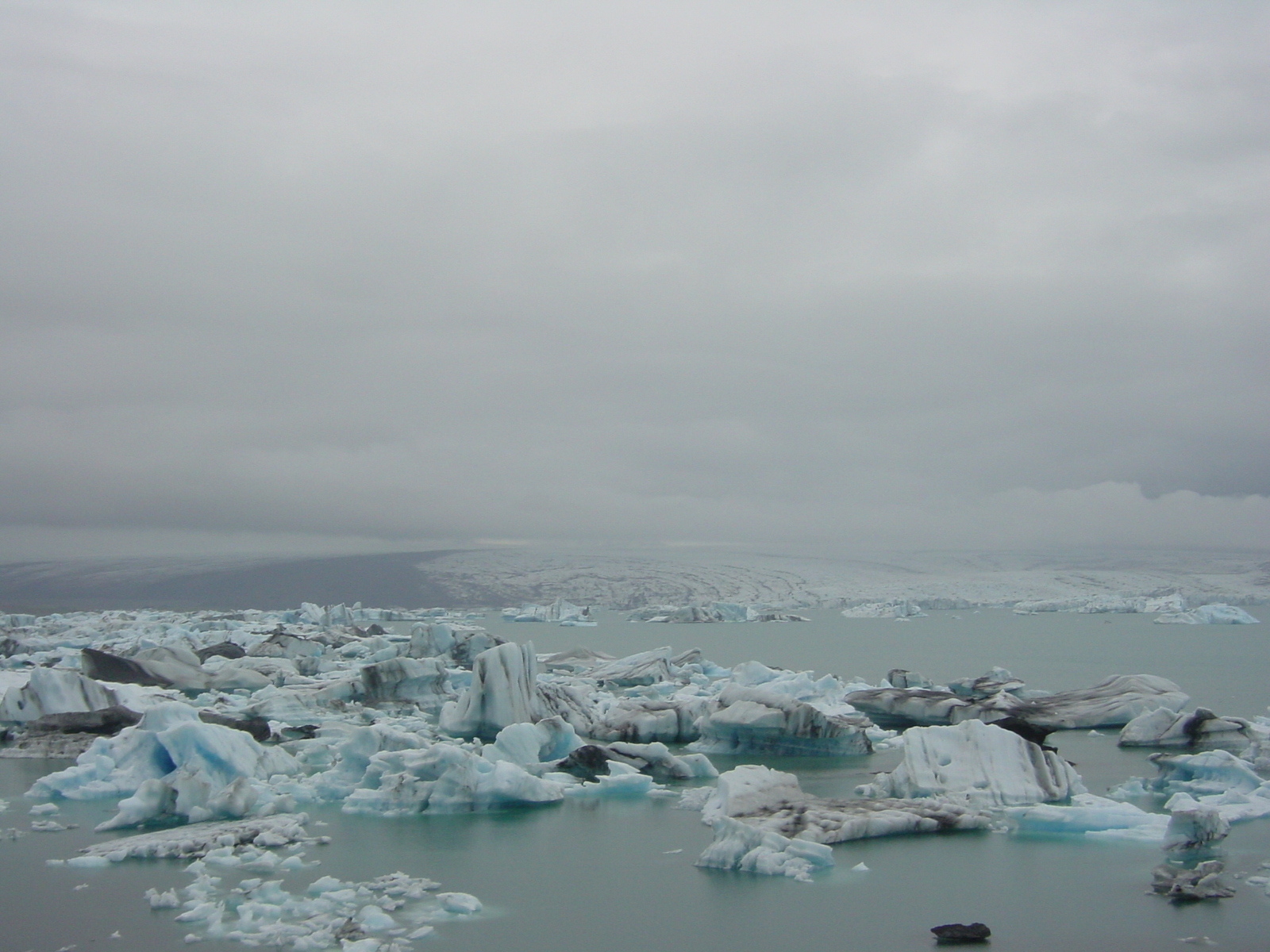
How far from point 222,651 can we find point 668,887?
17.0 m

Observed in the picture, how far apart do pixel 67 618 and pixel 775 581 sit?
45.4m

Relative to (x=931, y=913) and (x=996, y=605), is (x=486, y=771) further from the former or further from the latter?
(x=996, y=605)

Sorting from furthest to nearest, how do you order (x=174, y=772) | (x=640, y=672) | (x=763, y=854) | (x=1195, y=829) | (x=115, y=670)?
1. (x=640, y=672)
2. (x=115, y=670)
3. (x=174, y=772)
4. (x=1195, y=829)
5. (x=763, y=854)

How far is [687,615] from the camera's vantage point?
1816 inches

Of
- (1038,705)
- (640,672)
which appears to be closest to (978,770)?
(1038,705)

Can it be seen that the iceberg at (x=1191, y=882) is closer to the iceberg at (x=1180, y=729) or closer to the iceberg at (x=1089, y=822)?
the iceberg at (x=1089, y=822)

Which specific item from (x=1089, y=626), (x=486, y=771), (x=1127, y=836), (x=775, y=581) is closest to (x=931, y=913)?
(x=1127, y=836)

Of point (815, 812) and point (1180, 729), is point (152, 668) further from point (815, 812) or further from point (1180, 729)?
point (1180, 729)

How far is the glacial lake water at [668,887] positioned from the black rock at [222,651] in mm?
10935

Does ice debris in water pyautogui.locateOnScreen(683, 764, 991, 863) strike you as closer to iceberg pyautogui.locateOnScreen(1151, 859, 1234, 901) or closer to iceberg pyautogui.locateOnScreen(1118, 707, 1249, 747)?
iceberg pyautogui.locateOnScreen(1151, 859, 1234, 901)

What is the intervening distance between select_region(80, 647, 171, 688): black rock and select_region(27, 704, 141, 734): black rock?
3557 mm

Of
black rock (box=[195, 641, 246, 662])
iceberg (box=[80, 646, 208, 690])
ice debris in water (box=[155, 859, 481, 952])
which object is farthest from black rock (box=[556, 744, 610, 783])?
black rock (box=[195, 641, 246, 662])

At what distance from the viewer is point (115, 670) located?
597 inches

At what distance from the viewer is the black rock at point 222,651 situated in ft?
67.1
